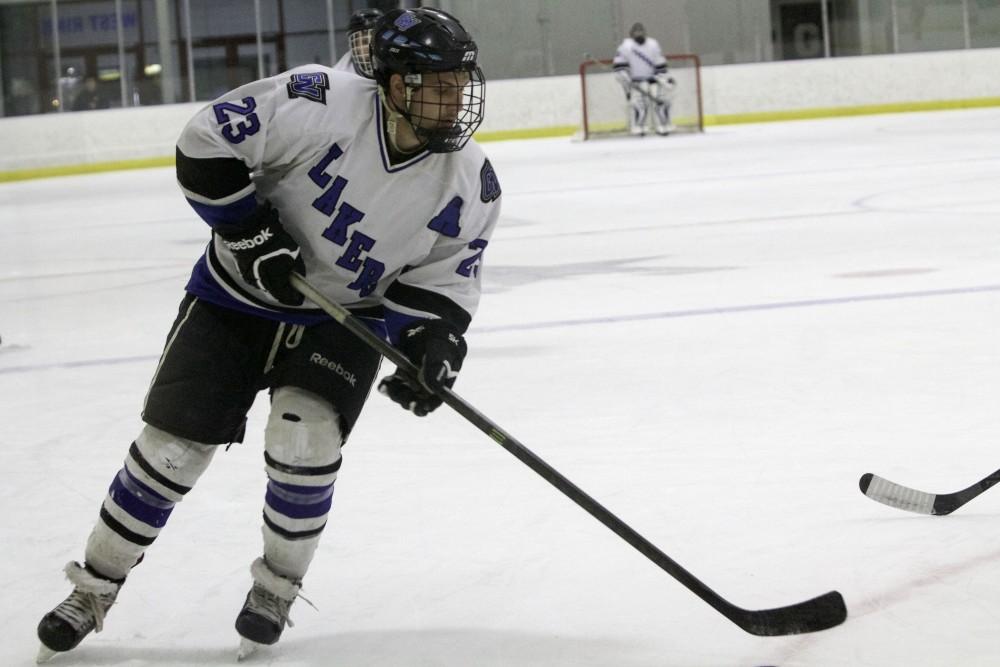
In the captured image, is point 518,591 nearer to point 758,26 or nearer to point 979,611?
point 979,611

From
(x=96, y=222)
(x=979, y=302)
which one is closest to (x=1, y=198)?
(x=96, y=222)

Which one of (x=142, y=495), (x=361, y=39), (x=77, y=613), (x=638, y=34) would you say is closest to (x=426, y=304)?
(x=142, y=495)

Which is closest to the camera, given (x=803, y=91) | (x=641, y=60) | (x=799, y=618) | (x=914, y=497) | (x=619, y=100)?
(x=799, y=618)

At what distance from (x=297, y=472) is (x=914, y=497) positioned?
3.36 ft

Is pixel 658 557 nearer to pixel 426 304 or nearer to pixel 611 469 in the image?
pixel 426 304

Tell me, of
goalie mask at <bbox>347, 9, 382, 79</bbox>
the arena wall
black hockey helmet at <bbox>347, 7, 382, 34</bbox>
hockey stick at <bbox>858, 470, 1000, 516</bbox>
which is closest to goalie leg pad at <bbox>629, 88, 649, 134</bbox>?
the arena wall

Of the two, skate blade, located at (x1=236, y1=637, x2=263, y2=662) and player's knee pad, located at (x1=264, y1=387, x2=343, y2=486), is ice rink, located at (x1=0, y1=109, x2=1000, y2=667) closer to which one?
skate blade, located at (x1=236, y1=637, x2=263, y2=662)

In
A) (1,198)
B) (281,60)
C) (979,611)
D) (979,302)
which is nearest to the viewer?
(979,611)

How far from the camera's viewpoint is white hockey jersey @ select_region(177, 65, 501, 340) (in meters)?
1.82

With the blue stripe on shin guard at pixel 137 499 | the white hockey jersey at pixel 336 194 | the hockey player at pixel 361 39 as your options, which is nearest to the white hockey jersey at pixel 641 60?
the hockey player at pixel 361 39

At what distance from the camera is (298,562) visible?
187 cm

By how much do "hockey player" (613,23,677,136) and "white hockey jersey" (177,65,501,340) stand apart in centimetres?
1230

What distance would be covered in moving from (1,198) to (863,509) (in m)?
10.0

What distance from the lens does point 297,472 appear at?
180 cm
